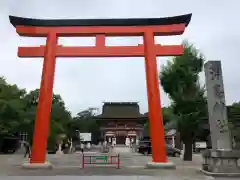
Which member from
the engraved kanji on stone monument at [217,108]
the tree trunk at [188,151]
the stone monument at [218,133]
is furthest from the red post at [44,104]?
the tree trunk at [188,151]

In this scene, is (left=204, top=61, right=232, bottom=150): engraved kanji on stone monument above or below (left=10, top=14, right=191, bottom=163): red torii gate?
below

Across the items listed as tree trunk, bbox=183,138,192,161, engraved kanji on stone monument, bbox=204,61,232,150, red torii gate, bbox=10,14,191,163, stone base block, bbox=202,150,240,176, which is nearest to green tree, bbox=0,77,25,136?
red torii gate, bbox=10,14,191,163

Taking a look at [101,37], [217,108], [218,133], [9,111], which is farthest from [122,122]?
[218,133]

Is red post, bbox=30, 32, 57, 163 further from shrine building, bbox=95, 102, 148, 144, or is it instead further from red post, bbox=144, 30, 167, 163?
shrine building, bbox=95, 102, 148, 144

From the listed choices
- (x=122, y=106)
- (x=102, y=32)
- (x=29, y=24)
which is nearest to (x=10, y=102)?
(x=29, y=24)

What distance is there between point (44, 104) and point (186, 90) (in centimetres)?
1169

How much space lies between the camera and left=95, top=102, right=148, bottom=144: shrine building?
184 ft

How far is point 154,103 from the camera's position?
14.8 metres

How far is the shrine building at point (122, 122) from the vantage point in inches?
2212

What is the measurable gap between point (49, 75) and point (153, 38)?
611 cm

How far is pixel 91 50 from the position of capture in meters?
15.6

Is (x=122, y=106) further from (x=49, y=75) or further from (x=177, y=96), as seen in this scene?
(x=49, y=75)

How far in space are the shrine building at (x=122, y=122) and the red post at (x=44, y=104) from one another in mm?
40959

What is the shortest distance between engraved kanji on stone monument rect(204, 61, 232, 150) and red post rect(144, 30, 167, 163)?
287 centimetres
